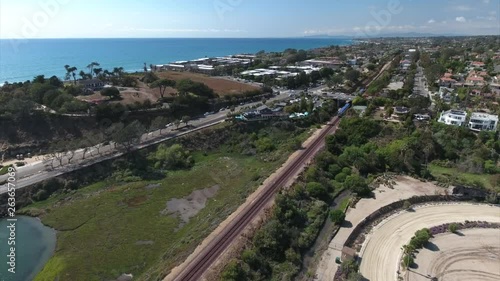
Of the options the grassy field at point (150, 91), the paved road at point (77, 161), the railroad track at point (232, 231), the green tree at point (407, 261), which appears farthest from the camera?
the grassy field at point (150, 91)

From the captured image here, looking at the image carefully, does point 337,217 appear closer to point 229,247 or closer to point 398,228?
point 398,228

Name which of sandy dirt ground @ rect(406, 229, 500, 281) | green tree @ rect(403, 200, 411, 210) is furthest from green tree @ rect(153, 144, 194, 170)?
sandy dirt ground @ rect(406, 229, 500, 281)

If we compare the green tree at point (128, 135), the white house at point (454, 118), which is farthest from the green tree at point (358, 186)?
the green tree at point (128, 135)

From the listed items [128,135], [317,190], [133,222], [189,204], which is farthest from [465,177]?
[128,135]

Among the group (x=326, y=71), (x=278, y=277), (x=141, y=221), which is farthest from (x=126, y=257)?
(x=326, y=71)

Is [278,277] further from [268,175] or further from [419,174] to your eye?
[419,174]

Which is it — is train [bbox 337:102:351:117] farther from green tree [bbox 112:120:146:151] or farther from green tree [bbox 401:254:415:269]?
green tree [bbox 401:254:415:269]

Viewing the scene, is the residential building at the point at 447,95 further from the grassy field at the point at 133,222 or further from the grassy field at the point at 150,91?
the grassy field at the point at 133,222
